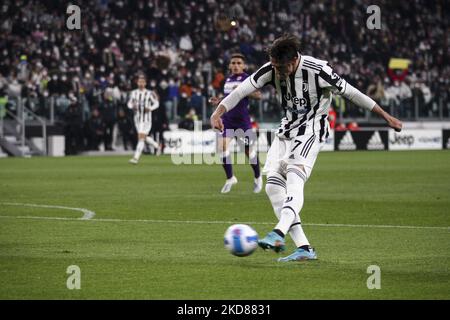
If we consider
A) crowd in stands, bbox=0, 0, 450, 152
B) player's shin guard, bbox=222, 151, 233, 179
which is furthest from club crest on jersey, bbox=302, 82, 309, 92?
crowd in stands, bbox=0, 0, 450, 152

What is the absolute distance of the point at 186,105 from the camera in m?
39.9

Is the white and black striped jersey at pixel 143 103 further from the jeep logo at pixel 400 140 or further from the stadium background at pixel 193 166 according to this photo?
the jeep logo at pixel 400 140

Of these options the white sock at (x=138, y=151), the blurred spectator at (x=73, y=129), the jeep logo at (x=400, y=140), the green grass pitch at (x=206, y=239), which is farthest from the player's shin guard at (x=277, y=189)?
the jeep logo at (x=400, y=140)

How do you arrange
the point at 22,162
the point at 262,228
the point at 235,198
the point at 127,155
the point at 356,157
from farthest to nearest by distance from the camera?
the point at 127,155 → the point at 356,157 → the point at 22,162 → the point at 235,198 → the point at 262,228

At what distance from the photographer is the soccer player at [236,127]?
787 inches

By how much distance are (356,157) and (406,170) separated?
808 centimetres

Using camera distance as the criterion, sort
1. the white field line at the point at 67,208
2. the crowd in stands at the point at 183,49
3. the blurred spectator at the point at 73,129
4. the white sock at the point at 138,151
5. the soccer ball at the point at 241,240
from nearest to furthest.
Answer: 1. the soccer ball at the point at 241,240
2. the white field line at the point at 67,208
3. the white sock at the point at 138,151
4. the blurred spectator at the point at 73,129
5. the crowd in stands at the point at 183,49

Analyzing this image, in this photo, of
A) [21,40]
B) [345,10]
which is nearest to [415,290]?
[21,40]

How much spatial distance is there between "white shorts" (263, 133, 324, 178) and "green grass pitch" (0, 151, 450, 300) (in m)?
0.99

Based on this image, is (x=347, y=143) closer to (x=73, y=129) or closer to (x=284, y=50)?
(x=73, y=129)

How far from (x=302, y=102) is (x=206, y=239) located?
8.81ft

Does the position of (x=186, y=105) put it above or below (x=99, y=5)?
below

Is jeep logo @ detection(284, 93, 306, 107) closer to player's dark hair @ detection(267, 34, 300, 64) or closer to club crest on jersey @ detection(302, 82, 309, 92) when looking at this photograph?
club crest on jersey @ detection(302, 82, 309, 92)

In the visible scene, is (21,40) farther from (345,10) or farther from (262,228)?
(262,228)
